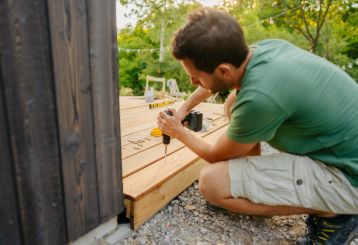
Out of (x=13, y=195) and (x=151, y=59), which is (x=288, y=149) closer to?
(x=13, y=195)

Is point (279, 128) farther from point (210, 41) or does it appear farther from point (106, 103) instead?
point (106, 103)

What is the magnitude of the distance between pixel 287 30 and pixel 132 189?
1023cm

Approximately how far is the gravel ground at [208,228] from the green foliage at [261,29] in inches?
258

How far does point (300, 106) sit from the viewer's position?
48.6 inches

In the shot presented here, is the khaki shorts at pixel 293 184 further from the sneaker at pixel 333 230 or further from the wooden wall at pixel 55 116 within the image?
the wooden wall at pixel 55 116

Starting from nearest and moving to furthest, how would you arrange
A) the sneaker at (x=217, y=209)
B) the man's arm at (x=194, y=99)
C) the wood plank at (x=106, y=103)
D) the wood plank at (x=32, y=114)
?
1. the wood plank at (x=32, y=114)
2. the wood plank at (x=106, y=103)
3. the sneaker at (x=217, y=209)
4. the man's arm at (x=194, y=99)

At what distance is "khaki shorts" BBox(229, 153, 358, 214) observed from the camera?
1368 mm

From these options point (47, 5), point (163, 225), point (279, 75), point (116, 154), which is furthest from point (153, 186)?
point (47, 5)

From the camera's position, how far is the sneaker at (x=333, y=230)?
1423 millimetres

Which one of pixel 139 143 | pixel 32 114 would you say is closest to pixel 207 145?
pixel 32 114

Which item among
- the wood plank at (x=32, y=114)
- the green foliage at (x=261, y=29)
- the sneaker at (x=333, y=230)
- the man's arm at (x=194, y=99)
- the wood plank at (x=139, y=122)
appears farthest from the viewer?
the green foliage at (x=261, y=29)

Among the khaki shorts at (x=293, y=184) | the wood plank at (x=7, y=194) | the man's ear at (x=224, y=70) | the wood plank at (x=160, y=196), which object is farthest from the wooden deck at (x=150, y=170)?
the man's ear at (x=224, y=70)

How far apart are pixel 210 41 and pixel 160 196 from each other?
1.02 metres

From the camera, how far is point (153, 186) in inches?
65.8
